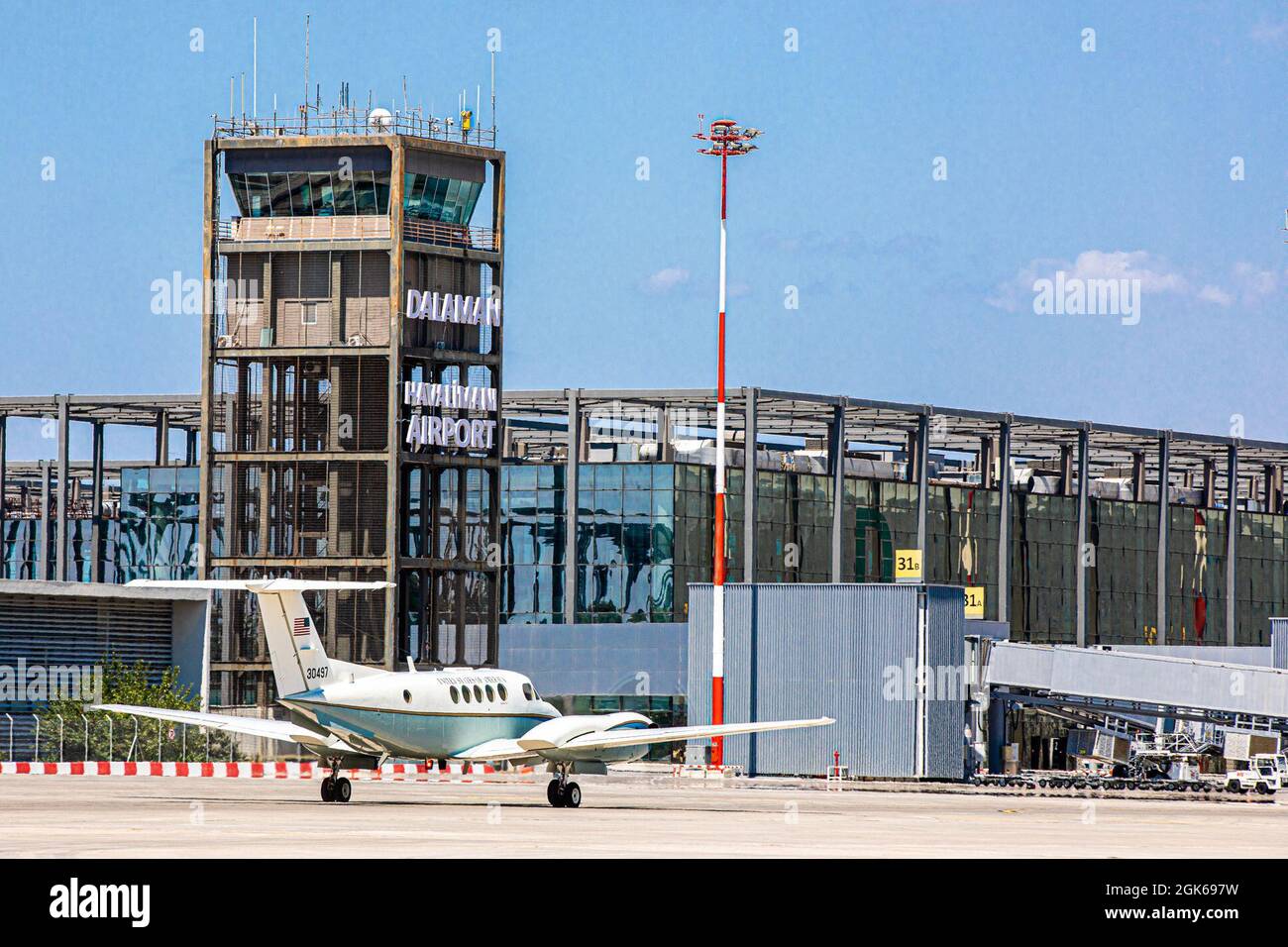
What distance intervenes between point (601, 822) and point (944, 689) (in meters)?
34.3

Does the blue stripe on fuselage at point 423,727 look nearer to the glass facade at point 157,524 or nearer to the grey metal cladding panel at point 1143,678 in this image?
the grey metal cladding panel at point 1143,678

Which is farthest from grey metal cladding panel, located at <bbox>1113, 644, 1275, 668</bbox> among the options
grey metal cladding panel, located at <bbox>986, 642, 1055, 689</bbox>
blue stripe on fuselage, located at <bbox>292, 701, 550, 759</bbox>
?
blue stripe on fuselage, located at <bbox>292, 701, 550, 759</bbox>

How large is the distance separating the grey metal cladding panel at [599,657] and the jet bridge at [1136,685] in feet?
92.3

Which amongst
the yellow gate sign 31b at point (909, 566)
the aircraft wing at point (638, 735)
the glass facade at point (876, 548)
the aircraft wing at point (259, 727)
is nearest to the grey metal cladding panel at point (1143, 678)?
the aircraft wing at point (638, 735)

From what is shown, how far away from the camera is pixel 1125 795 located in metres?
66.3

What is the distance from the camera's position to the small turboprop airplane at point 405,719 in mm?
44188

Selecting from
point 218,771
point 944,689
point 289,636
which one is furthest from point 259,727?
point 944,689

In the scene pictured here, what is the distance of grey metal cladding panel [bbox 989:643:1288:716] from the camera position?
2859 inches

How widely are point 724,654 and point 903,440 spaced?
47.7 meters

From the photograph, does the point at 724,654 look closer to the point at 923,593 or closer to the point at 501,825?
the point at 923,593

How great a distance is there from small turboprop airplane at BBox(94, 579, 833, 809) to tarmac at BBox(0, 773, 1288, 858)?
131cm

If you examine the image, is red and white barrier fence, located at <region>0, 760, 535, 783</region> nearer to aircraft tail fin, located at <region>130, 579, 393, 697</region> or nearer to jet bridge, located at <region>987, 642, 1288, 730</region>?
aircraft tail fin, located at <region>130, 579, 393, 697</region>

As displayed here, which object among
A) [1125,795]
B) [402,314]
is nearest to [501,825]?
[1125,795]
